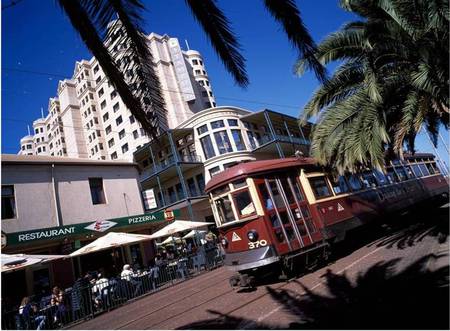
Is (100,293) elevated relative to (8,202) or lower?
lower

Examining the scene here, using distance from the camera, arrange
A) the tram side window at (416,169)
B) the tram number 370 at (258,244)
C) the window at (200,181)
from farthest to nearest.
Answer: the window at (200,181) < the tram side window at (416,169) < the tram number 370 at (258,244)

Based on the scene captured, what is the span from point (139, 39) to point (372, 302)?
16.2 ft

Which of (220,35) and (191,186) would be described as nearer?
(220,35)

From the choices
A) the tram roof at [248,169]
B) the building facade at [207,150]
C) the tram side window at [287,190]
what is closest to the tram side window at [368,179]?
the tram roof at [248,169]

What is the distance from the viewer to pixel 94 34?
3.26 m

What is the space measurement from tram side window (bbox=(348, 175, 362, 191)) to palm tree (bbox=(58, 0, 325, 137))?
8.59m

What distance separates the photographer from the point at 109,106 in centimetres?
5328

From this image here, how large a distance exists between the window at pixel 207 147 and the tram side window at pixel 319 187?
24.0 meters

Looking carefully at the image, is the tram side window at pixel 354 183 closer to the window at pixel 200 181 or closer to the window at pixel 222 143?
the window at pixel 222 143

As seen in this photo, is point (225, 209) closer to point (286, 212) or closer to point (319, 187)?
point (286, 212)

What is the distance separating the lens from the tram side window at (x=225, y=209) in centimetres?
900

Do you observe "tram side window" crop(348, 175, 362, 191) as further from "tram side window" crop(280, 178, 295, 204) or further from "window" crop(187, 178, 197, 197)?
"window" crop(187, 178, 197, 197)

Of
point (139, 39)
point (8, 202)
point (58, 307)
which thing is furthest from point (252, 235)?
point (8, 202)

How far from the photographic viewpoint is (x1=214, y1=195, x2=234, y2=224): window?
9005 millimetres
